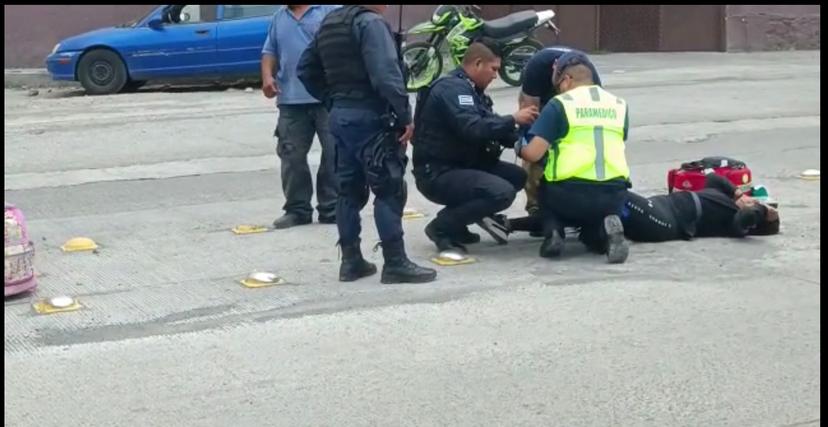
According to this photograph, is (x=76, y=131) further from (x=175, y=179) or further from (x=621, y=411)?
(x=621, y=411)

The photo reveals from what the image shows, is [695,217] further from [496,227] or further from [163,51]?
[163,51]

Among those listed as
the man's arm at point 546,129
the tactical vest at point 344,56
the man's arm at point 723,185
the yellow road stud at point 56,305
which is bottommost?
the yellow road stud at point 56,305

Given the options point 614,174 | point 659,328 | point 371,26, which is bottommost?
point 659,328

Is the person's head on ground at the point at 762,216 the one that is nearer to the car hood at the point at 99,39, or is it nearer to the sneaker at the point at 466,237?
the sneaker at the point at 466,237

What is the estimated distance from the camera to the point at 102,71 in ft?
62.1

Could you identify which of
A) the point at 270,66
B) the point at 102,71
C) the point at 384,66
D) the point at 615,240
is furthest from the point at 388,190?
the point at 102,71

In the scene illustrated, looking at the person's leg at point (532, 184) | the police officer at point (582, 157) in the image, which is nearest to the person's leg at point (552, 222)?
the police officer at point (582, 157)

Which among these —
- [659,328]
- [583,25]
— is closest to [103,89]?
[583,25]

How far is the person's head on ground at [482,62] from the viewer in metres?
7.68

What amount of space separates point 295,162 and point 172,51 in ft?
34.5

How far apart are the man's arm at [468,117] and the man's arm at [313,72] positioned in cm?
69

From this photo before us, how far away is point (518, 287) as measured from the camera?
22.9 feet

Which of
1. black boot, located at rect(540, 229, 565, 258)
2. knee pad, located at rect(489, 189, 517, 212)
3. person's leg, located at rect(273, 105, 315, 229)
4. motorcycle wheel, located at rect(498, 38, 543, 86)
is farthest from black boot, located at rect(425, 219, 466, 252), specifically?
motorcycle wheel, located at rect(498, 38, 543, 86)

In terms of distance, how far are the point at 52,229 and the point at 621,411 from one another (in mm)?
5083
